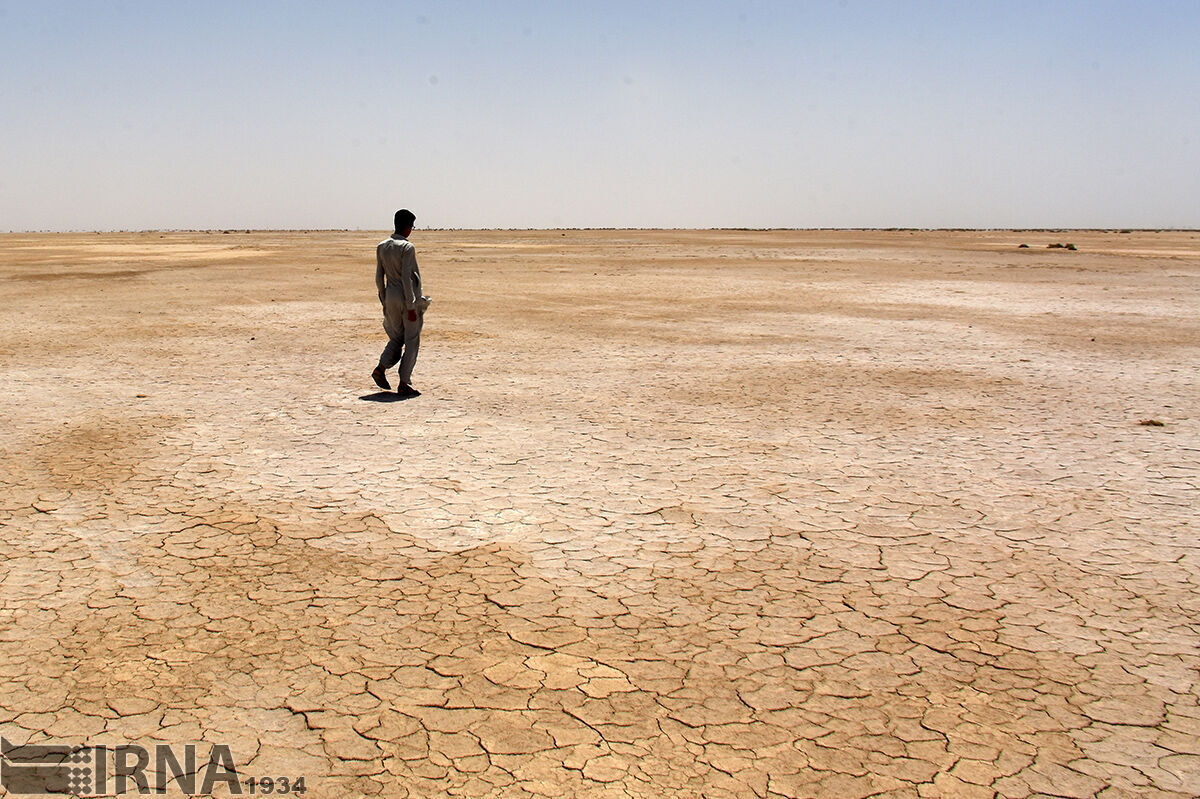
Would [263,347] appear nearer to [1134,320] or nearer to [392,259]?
[392,259]

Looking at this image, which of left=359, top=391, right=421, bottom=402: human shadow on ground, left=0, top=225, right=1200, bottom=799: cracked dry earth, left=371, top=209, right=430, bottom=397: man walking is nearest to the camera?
left=0, top=225, right=1200, bottom=799: cracked dry earth

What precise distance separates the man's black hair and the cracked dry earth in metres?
1.72

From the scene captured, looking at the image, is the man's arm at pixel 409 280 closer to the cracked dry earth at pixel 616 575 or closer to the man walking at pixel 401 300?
the man walking at pixel 401 300

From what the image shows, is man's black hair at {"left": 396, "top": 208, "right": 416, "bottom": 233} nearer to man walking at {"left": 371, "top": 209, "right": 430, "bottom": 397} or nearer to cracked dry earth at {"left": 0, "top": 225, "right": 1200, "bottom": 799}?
man walking at {"left": 371, "top": 209, "right": 430, "bottom": 397}

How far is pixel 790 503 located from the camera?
5.76 m

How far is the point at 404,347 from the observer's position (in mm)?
9297

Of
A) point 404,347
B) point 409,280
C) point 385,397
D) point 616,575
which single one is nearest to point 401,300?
point 409,280

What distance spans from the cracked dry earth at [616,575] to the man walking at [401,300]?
0.48 meters

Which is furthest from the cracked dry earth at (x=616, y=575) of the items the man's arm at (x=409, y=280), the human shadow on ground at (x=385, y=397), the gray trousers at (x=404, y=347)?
the man's arm at (x=409, y=280)

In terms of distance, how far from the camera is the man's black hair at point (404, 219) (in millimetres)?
8914

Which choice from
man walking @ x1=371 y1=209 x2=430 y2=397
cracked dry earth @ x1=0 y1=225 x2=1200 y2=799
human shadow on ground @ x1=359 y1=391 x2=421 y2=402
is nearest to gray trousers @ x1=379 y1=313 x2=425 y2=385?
man walking @ x1=371 y1=209 x2=430 y2=397

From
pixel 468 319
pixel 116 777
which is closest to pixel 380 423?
pixel 116 777

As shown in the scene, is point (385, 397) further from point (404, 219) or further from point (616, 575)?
point (616, 575)

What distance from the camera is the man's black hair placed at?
8914 millimetres
